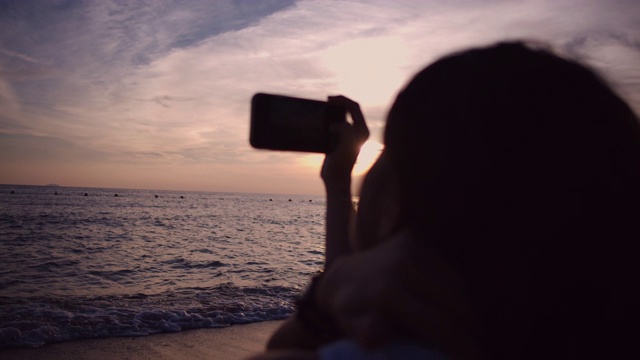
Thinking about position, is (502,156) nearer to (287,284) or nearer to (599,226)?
(599,226)

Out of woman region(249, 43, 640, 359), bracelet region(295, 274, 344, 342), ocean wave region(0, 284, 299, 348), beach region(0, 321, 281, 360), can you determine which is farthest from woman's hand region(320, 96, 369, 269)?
ocean wave region(0, 284, 299, 348)

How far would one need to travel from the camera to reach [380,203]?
94cm

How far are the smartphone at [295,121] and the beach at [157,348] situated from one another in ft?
14.9

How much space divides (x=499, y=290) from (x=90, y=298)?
9560 mm

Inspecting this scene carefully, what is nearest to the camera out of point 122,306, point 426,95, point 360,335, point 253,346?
point 360,335

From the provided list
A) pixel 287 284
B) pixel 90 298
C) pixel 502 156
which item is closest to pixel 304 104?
pixel 502 156

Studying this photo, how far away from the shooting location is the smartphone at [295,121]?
1534mm

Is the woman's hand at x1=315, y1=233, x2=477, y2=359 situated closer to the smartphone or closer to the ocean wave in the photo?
the smartphone

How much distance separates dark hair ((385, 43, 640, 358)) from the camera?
75 centimetres

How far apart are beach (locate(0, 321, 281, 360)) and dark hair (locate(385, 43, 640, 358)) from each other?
518 centimetres

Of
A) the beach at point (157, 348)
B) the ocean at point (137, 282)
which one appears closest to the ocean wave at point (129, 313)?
the ocean at point (137, 282)

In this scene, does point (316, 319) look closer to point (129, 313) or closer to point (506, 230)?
point (506, 230)

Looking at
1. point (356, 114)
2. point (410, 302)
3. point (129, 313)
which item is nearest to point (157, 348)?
point (129, 313)

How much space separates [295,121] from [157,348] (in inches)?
205
